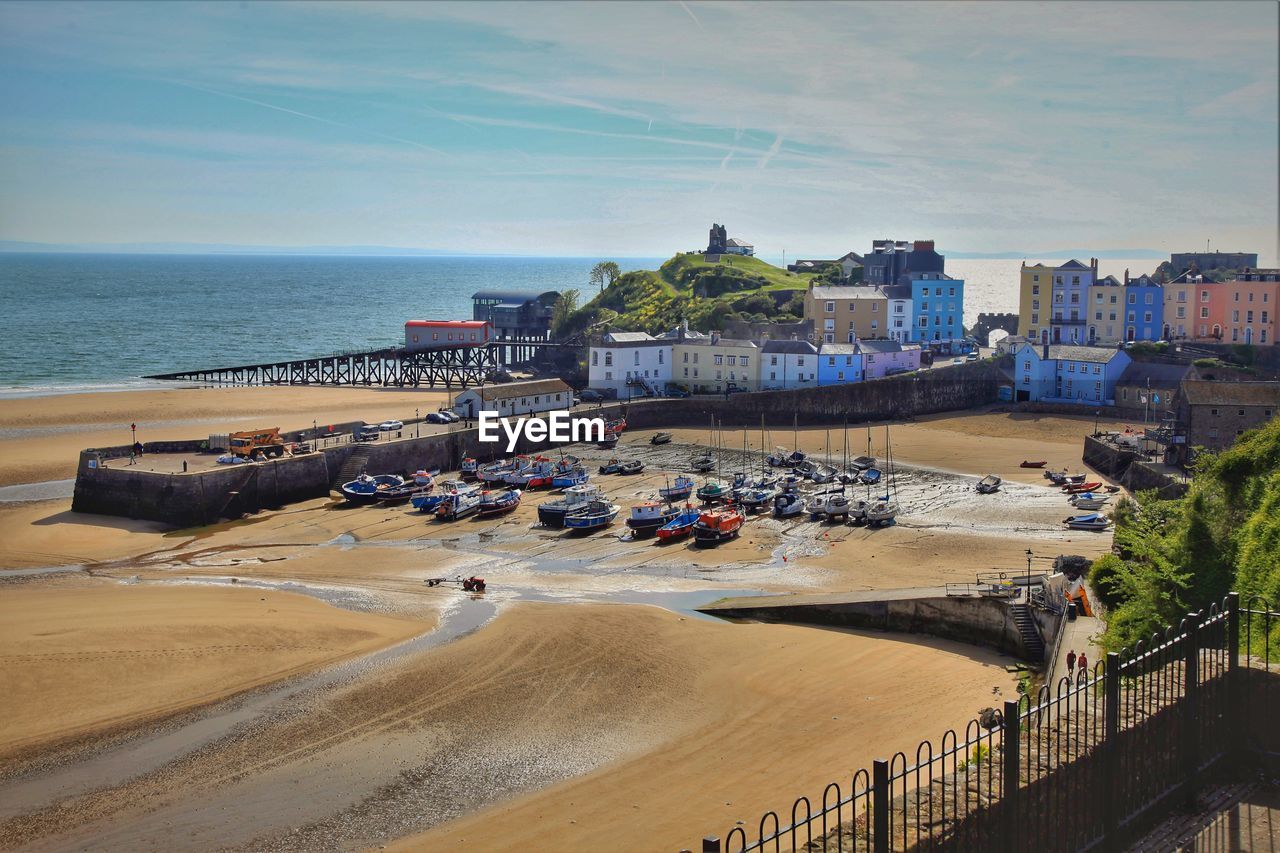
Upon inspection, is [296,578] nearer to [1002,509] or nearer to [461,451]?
[461,451]

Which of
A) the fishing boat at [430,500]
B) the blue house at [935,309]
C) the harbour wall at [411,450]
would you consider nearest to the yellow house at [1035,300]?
the blue house at [935,309]

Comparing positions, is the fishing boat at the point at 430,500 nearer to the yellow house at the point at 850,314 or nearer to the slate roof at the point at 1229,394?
the slate roof at the point at 1229,394

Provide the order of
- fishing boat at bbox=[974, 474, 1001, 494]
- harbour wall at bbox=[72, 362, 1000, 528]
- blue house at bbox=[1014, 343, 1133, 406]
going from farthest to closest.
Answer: blue house at bbox=[1014, 343, 1133, 406] → fishing boat at bbox=[974, 474, 1001, 494] → harbour wall at bbox=[72, 362, 1000, 528]

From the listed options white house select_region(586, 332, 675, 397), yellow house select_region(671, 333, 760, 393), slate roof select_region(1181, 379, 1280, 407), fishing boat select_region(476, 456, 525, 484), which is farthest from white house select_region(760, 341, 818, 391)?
slate roof select_region(1181, 379, 1280, 407)

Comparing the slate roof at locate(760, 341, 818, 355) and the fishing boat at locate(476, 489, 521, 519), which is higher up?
the slate roof at locate(760, 341, 818, 355)
